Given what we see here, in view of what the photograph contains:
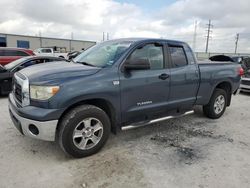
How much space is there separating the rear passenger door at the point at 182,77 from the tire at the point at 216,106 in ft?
2.64

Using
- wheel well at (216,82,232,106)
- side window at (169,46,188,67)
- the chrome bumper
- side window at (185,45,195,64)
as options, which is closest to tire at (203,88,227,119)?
wheel well at (216,82,232,106)

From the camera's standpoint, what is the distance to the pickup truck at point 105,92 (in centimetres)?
311

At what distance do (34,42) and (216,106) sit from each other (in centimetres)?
3749

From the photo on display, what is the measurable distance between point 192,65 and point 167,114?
1.14m

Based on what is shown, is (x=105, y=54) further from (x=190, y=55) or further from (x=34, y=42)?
(x=34, y=42)

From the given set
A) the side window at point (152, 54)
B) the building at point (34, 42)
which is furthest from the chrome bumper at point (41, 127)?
the building at point (34, 42)

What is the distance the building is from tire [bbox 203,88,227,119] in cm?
2895

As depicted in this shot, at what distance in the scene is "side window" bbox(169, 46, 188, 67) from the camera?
4.41 m

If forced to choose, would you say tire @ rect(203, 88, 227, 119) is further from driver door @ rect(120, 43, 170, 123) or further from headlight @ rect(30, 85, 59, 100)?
headlight @ rect(30, 85, 59, 100)

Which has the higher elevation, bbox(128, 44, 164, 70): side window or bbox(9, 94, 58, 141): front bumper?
bbox(128, 44, 164, 70): side window

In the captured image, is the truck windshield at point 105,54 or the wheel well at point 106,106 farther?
the truck windshield at point 105,54

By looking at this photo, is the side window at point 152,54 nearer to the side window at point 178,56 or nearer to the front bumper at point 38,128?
the side window at point 178,56

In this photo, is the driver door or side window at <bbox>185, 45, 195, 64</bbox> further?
side window at <bbox>185, 45, 195, 64</bbox>

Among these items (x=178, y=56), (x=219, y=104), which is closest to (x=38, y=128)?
(x=178, y=56)
